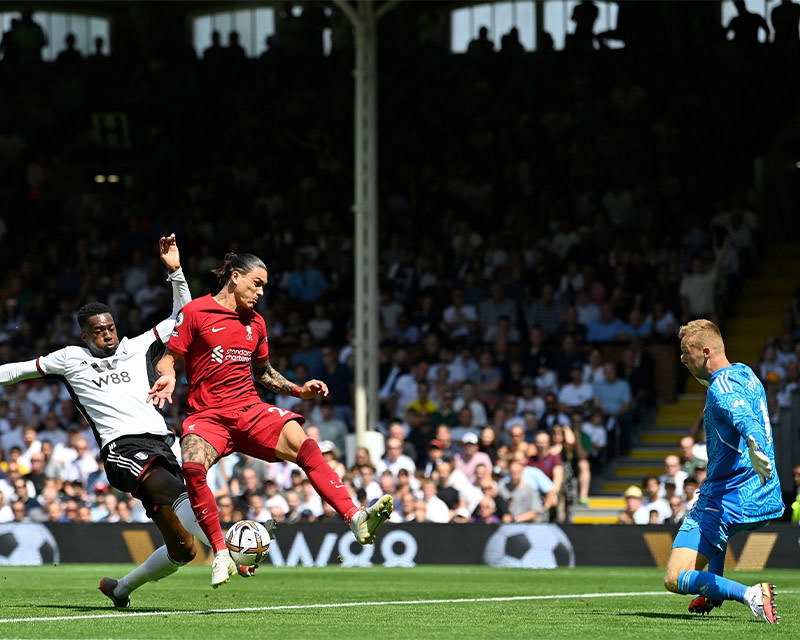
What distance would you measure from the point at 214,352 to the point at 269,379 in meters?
0.51

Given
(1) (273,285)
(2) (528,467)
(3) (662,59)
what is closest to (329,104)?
(1) (273,285)

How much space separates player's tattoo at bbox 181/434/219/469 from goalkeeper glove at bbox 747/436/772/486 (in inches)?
125

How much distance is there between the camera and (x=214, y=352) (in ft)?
29.2

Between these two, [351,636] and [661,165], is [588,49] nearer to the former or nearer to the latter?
[661,165]

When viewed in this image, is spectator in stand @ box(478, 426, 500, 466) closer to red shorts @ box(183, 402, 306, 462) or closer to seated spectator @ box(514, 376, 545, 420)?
seated spectator @ box(514, 376, 545, 420)

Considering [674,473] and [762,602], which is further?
[674,473]

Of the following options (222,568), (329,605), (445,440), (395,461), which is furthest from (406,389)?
(222,568)

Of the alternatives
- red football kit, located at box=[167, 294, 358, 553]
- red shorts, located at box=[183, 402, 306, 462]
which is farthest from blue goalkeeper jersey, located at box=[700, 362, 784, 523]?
red shorts, located at box=[183, 402, 306, 462]

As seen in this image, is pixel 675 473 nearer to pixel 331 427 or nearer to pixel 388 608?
pixel 331 427

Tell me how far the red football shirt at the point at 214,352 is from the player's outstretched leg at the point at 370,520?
3.52ft

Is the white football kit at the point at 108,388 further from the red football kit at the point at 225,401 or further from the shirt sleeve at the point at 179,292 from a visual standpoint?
the red football kit at the point at 225,401

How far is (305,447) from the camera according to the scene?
8.93m

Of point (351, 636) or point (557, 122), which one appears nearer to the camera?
point (351, 636)

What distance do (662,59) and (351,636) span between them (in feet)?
56.8
